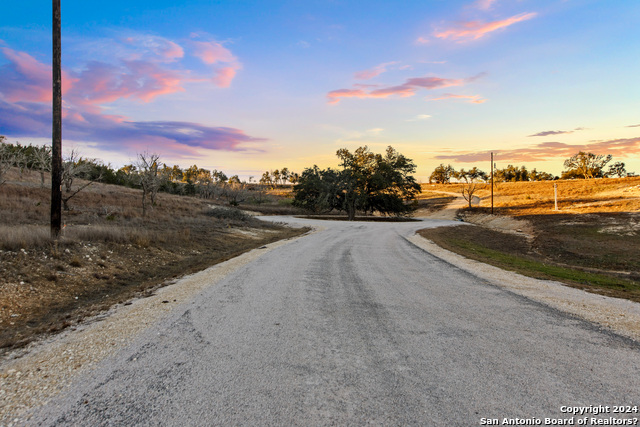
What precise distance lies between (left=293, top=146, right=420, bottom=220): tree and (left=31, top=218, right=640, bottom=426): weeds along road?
41.7 meters

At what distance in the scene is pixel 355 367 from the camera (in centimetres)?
388

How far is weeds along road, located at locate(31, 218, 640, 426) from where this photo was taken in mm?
3057

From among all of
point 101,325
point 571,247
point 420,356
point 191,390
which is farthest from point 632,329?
point 571,247

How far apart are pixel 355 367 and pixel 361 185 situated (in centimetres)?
4768

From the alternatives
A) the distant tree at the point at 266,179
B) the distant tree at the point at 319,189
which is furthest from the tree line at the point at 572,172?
the distant tree at the point at 266,179

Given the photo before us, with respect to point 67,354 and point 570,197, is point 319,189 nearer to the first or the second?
point 570,197

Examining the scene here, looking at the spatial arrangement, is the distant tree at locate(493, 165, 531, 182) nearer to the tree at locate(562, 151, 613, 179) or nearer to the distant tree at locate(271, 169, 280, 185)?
the tree at locate(562, 151, 613, 179)

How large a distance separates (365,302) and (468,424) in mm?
3811

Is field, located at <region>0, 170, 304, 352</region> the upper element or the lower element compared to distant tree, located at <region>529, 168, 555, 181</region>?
lower

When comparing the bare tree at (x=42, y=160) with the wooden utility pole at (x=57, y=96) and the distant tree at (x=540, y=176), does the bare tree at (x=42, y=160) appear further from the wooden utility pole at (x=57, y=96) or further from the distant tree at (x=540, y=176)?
the distant tree at (x=540, y=176)

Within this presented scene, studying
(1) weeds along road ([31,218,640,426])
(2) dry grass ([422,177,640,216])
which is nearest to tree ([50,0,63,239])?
(1) weeds along road ([31,218,640,426])

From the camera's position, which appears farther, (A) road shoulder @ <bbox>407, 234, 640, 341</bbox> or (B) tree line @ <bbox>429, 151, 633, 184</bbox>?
(B) tree line @ <bbox>429, 151, 633, 184</bbox>

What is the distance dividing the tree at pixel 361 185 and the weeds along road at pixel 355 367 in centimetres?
4167

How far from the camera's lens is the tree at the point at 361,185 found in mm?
48344
